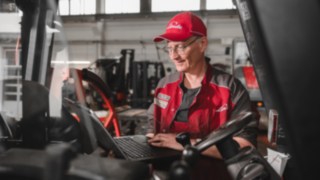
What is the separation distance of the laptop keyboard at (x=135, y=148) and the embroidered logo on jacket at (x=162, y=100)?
2.09 ft

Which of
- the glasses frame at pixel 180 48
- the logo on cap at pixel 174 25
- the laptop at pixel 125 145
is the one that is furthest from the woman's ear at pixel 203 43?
the laptop at pixel 125 145

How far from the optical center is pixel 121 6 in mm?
1086

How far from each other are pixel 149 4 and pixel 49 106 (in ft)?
2.06

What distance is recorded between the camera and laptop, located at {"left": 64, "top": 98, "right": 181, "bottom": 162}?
874 mm

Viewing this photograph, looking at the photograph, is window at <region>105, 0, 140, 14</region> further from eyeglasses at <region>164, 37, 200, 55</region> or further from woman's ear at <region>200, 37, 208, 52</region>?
woman's ear at <region>200, 37, 208, 52</region>

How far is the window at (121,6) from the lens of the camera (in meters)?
0.99

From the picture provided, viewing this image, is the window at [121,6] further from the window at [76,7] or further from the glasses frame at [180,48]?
the glasses frame at [180,48]

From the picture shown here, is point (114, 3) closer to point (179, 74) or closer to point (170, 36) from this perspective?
point (170, 36)

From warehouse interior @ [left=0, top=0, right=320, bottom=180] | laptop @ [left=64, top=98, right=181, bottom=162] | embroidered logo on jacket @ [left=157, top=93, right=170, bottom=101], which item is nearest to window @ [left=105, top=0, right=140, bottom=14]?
warehouse interior @ [left=0, top=0, right=320, bottom=180]

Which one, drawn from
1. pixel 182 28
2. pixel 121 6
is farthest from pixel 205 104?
pixel 121 6

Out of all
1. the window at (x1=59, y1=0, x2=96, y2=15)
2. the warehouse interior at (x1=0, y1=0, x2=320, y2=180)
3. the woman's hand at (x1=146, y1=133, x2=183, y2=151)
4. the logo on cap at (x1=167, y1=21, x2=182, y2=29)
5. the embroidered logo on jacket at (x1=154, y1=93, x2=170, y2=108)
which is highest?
the window at (x1=59, y1=0, x2=96, y2=15)

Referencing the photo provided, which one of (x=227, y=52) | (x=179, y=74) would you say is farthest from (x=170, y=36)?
(x=227, y=52)

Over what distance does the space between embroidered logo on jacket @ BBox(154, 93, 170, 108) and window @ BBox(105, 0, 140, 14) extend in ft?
2.90

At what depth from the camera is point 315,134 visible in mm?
815
